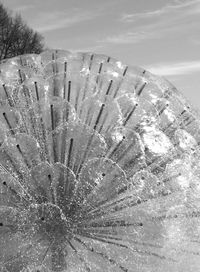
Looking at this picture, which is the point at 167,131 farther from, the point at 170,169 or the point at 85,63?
the point at 85,63

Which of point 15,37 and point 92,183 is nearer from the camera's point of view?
point 92,183

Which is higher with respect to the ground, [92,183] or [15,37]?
[15,37]

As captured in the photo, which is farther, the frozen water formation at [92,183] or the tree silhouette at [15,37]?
the tree silhouette at [15,37]

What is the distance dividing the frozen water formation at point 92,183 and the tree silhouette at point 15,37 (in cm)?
2820

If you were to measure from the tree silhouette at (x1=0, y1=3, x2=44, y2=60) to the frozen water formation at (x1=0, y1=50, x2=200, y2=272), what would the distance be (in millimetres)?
28197

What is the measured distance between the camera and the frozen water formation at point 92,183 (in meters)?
5.66

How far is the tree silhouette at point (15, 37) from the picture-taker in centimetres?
3453

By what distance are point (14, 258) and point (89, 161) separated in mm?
1064

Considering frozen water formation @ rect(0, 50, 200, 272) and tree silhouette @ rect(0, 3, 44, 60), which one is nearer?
frozen water formation @ rect(0, 50, 200, 272)

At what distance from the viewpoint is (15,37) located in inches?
1368

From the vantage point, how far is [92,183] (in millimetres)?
5738

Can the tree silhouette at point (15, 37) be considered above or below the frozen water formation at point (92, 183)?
above

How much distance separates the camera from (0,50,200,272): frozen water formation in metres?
5.66

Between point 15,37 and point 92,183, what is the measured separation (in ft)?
98.1
